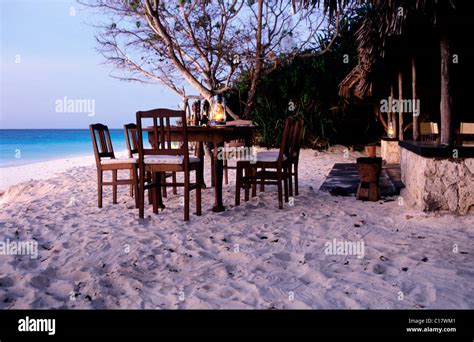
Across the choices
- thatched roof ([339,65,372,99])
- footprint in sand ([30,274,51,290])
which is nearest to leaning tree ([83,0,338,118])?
thatched roof ([339,65,372,99])

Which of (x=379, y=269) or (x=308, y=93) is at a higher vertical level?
(x=308, y=93)

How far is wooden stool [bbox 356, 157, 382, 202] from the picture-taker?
490cm

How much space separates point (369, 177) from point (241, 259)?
2.57 metres

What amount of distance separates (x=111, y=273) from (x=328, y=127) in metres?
9.94

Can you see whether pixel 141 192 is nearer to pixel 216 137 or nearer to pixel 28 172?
pixel 216 137

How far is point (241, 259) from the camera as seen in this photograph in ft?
9.71

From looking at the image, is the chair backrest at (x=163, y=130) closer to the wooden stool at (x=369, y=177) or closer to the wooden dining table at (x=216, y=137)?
the wooden dining table at (x=216, y=137)

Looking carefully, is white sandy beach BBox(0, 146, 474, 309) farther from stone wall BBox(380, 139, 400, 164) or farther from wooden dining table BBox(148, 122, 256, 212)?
stone wall BBox(380, 139, 400, 164)

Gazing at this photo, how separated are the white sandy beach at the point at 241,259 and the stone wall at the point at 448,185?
0.41 feet

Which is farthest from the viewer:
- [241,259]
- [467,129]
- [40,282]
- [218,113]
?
[467,129]

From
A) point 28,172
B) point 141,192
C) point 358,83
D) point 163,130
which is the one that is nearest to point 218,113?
point 163,130

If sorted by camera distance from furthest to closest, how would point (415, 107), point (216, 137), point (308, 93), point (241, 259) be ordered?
point (308, 93)
point (415, 107)
point (216, 137)
point (241, 259)

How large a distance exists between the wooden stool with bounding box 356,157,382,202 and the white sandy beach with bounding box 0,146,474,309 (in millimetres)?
148

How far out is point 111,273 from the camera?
2684 mm
